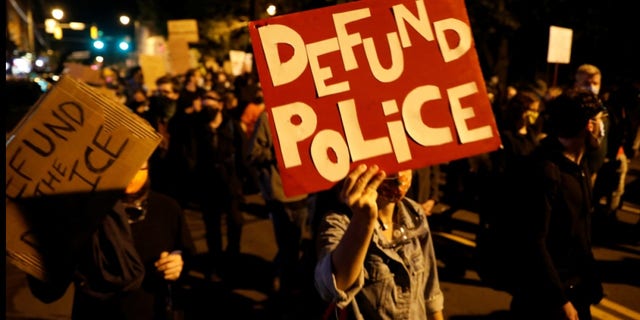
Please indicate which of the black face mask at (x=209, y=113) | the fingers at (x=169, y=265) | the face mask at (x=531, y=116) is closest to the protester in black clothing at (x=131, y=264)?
the fingers at (x=169, y=265)

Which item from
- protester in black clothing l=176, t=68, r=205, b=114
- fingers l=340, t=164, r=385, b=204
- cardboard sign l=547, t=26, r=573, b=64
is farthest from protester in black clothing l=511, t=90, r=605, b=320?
cardboard sign l=547, t=26, r=573, b=64

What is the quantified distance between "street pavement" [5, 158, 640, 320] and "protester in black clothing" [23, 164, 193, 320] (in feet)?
4.42

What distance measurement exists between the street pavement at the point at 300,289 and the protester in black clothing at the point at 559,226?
1710 mm

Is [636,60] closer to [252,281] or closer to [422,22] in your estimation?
[252,281]

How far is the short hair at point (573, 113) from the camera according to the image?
3.04 metres

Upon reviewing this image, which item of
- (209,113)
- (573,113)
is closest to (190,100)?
(209,113)

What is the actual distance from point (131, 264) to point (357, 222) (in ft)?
4.19

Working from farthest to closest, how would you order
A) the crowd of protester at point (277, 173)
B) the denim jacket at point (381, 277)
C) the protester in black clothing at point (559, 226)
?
the crowd of protester at point (277, 173) → the protester in black clothing at point (559, 226) → the denim jacket at point (381, 277)

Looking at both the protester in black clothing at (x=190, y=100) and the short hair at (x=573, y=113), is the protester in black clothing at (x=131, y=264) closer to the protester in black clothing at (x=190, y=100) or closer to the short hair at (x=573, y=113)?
the short hair at (x=573, y=113)

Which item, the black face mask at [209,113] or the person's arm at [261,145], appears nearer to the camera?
the person's arm at [261,145]

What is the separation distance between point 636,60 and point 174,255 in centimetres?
2273

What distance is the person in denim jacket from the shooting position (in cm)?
201

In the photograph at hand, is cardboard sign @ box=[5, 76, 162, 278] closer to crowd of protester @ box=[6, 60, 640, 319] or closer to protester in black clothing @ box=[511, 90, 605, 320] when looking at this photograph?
protester in black clothing @ box=[511, 90, 605, 320]

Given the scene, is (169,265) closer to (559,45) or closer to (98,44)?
(559,45)
